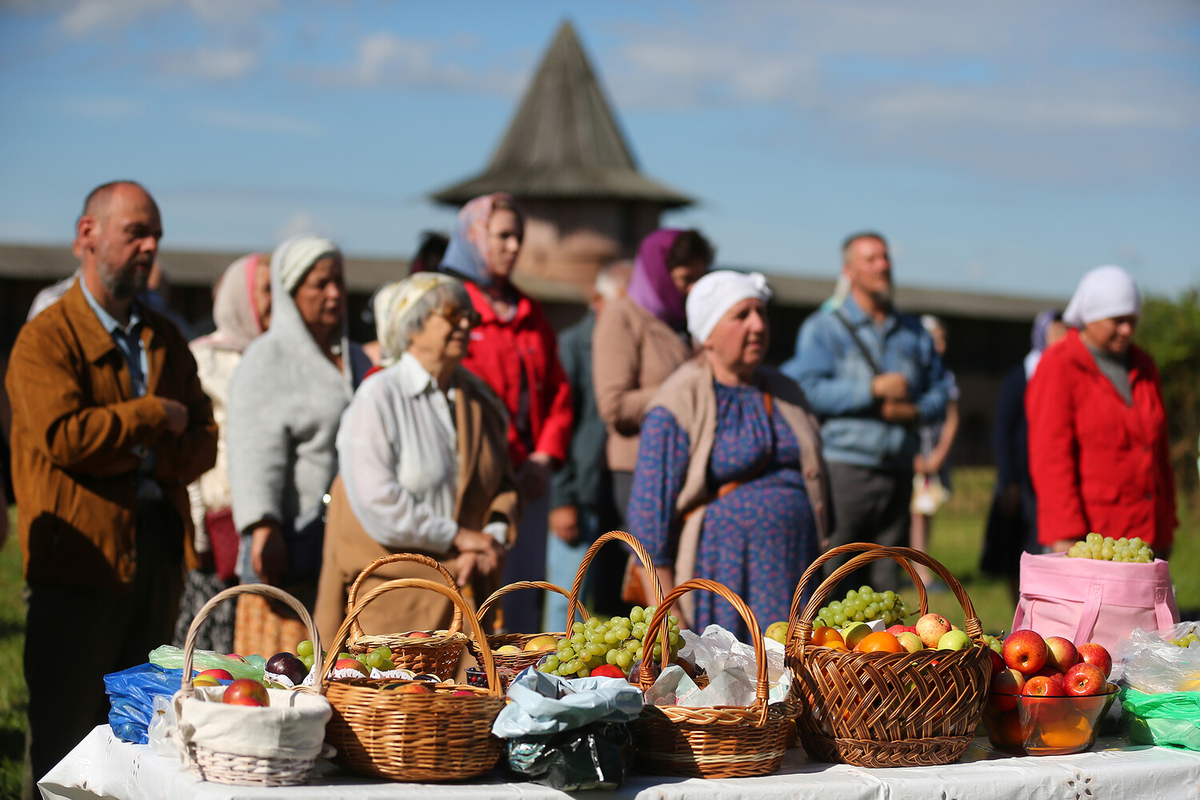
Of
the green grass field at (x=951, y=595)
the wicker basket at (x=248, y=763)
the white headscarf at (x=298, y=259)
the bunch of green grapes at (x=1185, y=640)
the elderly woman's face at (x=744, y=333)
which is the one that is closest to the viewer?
the wicker basket at (x=248, y=763)

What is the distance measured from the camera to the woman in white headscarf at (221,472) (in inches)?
199

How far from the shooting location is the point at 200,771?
228cm

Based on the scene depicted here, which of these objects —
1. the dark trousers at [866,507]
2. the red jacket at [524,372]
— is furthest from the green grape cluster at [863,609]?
the dark trousers at [866,507]

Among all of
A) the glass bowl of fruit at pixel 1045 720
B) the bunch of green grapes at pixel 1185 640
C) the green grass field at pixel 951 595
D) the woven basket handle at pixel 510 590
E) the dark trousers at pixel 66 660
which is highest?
the woven basket handle at pixel 510 590

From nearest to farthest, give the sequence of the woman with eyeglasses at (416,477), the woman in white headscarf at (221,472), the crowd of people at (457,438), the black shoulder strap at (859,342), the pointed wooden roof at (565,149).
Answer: the crowd of people at (457,438)
the woman with eyeglasses at (416,477)
the woman in white headscarf at (221,472)
the black shoulder strap at (859,342)
the pointed wooden roof at (565,149)

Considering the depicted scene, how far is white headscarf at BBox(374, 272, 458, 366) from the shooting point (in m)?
4.28

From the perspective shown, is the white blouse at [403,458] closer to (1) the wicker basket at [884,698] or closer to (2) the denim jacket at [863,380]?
(1) the wicker basket at [884,698]

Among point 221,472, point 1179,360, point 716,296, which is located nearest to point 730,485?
point 716,296

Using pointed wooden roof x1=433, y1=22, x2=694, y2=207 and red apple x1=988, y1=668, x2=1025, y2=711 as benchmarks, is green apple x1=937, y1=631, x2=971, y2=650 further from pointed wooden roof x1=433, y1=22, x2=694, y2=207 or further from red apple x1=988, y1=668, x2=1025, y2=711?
pointed wooden roof x1=433, y1=22, x2=694, y2=207

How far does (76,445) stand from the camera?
3.70 m

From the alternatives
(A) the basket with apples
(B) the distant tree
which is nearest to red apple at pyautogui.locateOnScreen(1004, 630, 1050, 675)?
(A) the basket with apples

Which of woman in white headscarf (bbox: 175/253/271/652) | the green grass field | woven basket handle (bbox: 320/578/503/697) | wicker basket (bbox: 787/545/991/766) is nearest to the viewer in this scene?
woven basket handle (bbox: 320/578/503/697)

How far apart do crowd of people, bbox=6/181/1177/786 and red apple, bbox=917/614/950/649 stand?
155 cm

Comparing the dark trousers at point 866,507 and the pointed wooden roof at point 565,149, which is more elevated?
the pointed wooden roof at point 565,149
